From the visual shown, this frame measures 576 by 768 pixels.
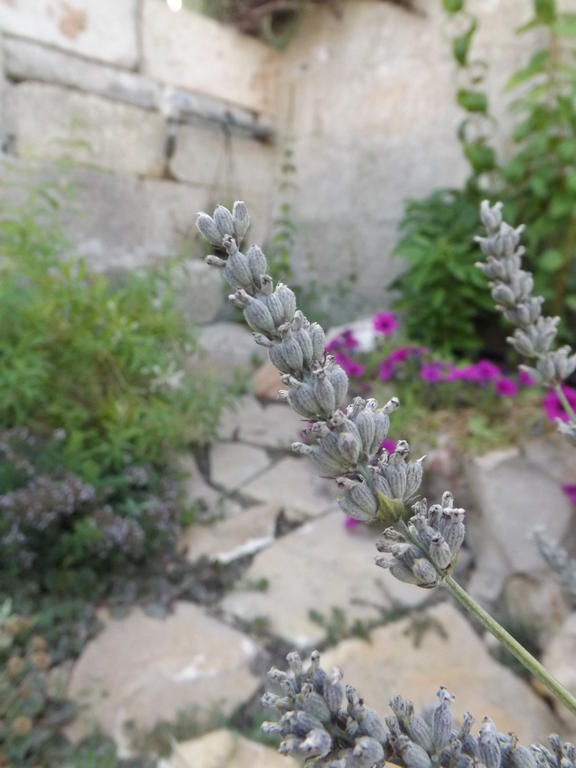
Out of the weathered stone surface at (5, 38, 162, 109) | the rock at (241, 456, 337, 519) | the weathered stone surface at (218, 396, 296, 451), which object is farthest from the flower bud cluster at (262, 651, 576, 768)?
the weathered stone surface at (5, 38, 162, 109)

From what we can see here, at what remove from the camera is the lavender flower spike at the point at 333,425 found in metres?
0.33

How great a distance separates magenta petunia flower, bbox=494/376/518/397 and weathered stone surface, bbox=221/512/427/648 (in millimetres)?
851

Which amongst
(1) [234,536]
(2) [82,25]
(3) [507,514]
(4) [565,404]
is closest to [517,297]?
(4) [565,404]

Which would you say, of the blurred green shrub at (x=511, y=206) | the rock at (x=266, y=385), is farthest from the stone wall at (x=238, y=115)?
the rock at (x=266, y=385)

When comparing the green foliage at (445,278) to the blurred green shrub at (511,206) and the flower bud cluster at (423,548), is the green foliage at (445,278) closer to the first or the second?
the blurred green shrub at (511,206)

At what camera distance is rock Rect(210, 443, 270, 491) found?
2.65 metres

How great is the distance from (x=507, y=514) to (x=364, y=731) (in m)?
2.00

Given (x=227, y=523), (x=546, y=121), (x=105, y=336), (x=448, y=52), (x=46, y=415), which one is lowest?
(x=227, y=523)

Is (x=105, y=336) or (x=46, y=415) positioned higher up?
(x=105, y=336)

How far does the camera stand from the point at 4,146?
2924 millimetres

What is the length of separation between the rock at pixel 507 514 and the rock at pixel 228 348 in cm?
162

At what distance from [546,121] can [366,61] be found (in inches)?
67.6

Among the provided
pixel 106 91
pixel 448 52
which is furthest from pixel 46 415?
pixel 448 52

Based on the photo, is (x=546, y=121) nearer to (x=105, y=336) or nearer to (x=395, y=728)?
(x=105, y=336)
